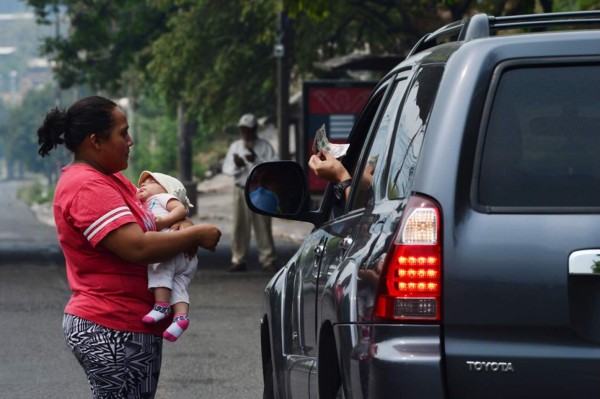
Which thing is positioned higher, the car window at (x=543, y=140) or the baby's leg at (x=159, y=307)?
the car window at (x=543, y=140)

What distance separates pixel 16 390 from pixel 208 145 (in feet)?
176

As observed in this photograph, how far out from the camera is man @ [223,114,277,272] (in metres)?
17.5

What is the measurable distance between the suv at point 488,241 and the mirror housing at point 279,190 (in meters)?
1.38

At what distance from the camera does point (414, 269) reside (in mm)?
4055

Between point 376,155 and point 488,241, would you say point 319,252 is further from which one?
point 488,241

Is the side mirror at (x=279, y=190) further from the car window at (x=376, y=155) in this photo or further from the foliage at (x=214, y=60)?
the foliage at (x=214, y=60)

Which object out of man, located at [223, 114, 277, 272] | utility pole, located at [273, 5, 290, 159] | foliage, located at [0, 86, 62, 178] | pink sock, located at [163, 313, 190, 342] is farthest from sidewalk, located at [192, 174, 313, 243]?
foliage, located at [0, 86, 62, 178]

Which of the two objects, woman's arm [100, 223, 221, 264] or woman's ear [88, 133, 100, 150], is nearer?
woman's arm [100, 223, 221, 264]

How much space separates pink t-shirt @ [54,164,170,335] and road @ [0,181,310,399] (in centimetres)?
379

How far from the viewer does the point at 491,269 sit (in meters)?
3.97

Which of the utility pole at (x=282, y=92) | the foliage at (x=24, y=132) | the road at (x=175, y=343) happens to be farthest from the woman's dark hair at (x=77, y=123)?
the foliage at (x=24, y=132)

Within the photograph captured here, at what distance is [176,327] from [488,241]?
167 cm

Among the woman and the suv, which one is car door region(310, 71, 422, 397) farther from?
the woman

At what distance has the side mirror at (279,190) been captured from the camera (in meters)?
5.79
